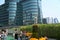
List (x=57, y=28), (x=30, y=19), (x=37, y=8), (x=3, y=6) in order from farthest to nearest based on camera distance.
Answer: (x=3, y=6), (x=37, y=8), (x=30, y=19), (x=57, y=28)

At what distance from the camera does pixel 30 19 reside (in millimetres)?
122562

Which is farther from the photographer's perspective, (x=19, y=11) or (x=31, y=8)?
(x=19, y=11)

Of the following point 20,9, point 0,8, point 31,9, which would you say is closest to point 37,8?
point 31,9

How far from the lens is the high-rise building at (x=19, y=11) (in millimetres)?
129375

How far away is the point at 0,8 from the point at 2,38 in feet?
469

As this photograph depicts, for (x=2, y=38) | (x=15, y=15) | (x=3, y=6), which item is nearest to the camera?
(x=2, y=38)

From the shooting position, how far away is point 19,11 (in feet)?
466

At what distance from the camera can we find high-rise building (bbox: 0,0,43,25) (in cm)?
12938

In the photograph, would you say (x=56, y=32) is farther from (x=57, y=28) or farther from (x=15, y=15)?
(x=15, y=15)

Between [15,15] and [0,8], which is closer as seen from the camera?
[15,15]

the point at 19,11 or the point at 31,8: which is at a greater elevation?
the point at 31,8

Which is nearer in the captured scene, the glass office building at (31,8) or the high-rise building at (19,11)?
the glass office building at (31,8)

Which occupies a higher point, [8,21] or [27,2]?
[27,2]

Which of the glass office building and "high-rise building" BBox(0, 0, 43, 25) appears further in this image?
"high-rise building" BBox(0, 0, 43, 25)
